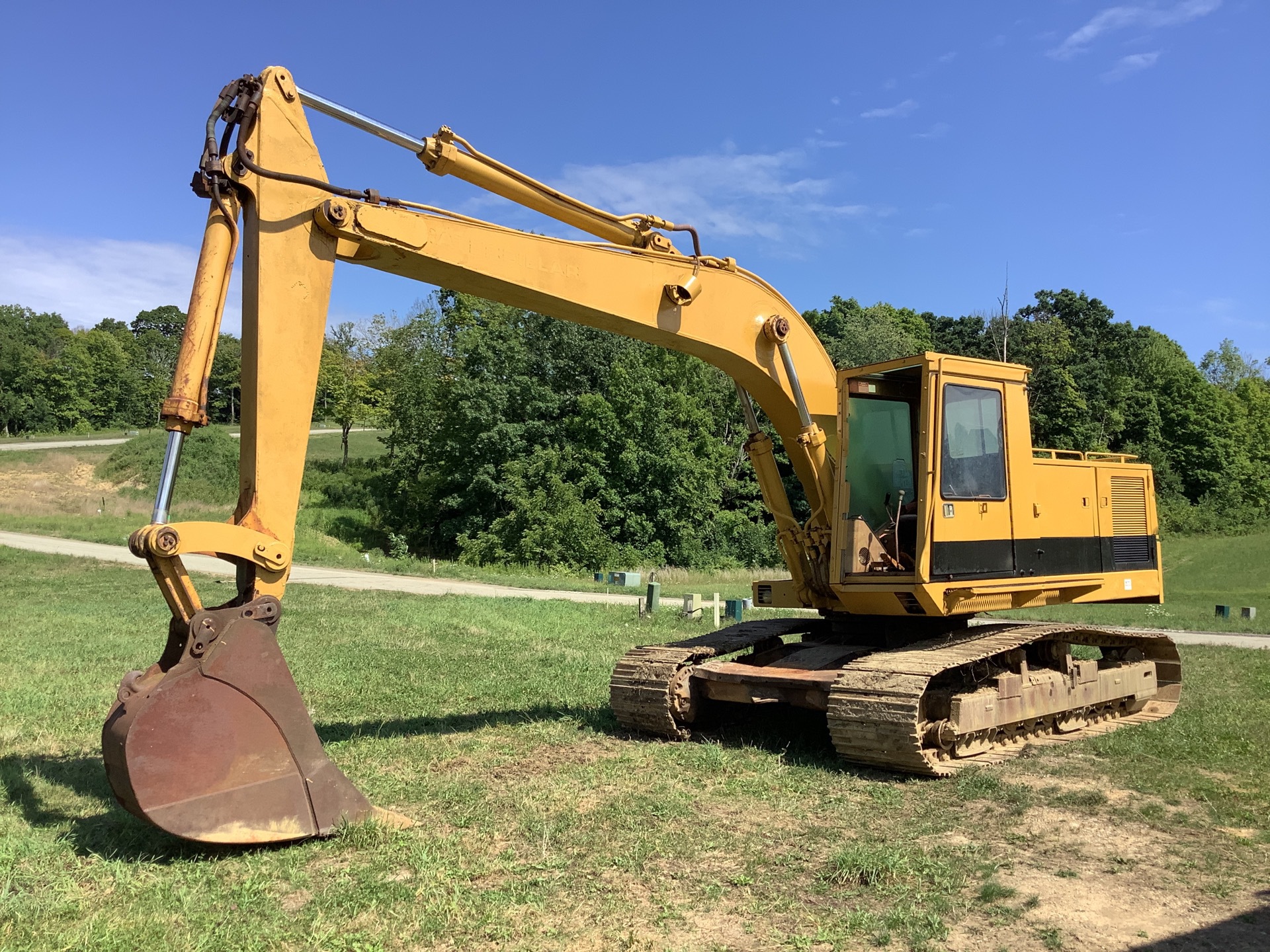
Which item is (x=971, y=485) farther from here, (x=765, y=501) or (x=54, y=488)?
(x=54, y=488)

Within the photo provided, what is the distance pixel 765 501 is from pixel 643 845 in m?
4.25

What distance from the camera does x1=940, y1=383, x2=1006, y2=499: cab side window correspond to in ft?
25.0

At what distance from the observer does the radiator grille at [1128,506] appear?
359 inches

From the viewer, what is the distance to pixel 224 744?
4.99 metres

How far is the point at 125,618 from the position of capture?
15.0 meters

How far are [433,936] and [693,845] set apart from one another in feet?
5.75

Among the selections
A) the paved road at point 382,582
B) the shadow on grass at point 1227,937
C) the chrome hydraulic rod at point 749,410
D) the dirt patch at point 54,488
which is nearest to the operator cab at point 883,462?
the chrome hydraulic rod at point 749,410

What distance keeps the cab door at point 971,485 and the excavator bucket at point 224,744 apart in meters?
4.72

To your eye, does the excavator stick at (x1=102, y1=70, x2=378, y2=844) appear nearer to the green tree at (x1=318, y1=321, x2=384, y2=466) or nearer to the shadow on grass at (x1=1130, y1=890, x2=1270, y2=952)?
the shadow on grass at (x1=1130, y1=890, x2=1270, y2=952)

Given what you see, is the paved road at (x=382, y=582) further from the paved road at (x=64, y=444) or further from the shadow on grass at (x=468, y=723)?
the paved road at (x=64, y=444)

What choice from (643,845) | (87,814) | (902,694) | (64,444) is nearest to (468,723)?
(87,814)

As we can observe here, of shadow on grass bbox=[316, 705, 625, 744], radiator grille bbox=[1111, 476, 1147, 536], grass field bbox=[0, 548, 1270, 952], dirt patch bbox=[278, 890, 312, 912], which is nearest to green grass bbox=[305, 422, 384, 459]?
shadow on grass bbox=[316, 705, 625, 744]

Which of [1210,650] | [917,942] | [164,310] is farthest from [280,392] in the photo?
[164,310]

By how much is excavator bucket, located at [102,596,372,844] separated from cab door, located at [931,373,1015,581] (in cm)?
472
